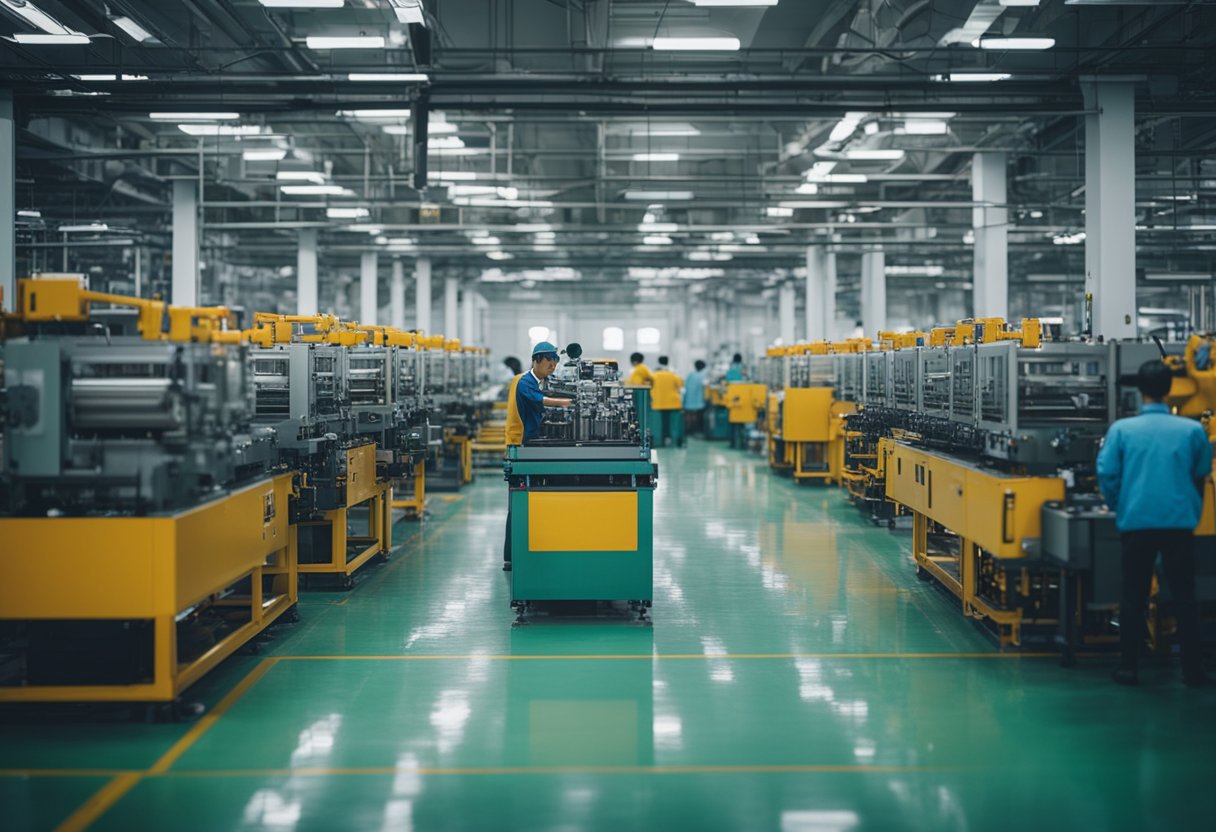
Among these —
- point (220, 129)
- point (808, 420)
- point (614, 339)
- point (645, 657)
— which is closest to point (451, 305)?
point (614, 339)

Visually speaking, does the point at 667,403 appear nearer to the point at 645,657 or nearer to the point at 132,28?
the point at 132,28

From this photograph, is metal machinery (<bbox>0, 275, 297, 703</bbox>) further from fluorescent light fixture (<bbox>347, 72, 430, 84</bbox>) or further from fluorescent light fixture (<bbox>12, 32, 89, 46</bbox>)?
fluorescent light fixture (<bbox>347, 72, 430, 84</bbox>)

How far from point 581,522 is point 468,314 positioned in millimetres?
24336

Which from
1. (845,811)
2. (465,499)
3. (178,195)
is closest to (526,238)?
(178,195)

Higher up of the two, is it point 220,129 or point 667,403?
point 220,129

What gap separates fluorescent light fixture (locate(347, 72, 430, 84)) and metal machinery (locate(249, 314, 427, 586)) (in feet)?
7.12

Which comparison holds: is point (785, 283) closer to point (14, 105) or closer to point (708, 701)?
point (14, 105)

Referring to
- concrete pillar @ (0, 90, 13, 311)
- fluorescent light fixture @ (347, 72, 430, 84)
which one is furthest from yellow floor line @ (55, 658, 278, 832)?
concrete pillar @ (0, 90, 13, 311)

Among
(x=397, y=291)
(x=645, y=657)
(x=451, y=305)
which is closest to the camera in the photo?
(x=645, y=657)

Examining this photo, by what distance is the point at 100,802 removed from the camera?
358 centimetres

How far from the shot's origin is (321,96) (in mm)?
9531

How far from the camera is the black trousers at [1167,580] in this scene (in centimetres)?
466

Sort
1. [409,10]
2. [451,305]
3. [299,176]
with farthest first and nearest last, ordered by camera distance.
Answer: [451,305]
[299,176]
[409,10]

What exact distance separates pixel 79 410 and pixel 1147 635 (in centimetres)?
527
